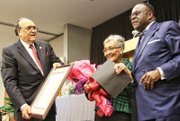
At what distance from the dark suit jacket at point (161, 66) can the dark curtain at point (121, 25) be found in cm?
333

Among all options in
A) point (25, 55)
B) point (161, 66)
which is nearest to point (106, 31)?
point (25, 55)

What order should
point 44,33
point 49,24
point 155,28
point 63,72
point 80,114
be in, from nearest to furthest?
point 155,28 → point 63,72 → point 80,114 → point 49,24 → point 44,33

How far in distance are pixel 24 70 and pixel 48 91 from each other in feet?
0.78

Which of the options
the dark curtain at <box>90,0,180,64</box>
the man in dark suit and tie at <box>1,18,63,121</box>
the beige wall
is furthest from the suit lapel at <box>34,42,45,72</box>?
the beige wall

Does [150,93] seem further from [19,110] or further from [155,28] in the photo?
[19,110]

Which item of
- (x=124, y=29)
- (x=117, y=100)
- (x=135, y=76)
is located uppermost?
(x=124, y=29)

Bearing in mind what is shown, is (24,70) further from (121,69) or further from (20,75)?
(121,69)

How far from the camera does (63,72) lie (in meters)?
1.90

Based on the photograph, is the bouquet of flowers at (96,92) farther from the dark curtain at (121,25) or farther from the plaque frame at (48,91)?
the dark curtain at (121,25)

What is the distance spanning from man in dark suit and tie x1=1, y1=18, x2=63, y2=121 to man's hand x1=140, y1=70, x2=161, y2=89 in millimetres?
672

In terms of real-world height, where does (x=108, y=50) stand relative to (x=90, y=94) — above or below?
above

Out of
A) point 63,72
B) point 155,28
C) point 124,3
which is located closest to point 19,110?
point 63,72

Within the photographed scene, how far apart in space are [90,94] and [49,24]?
487 cm

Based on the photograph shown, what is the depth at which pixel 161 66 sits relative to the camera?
5.21 ft
